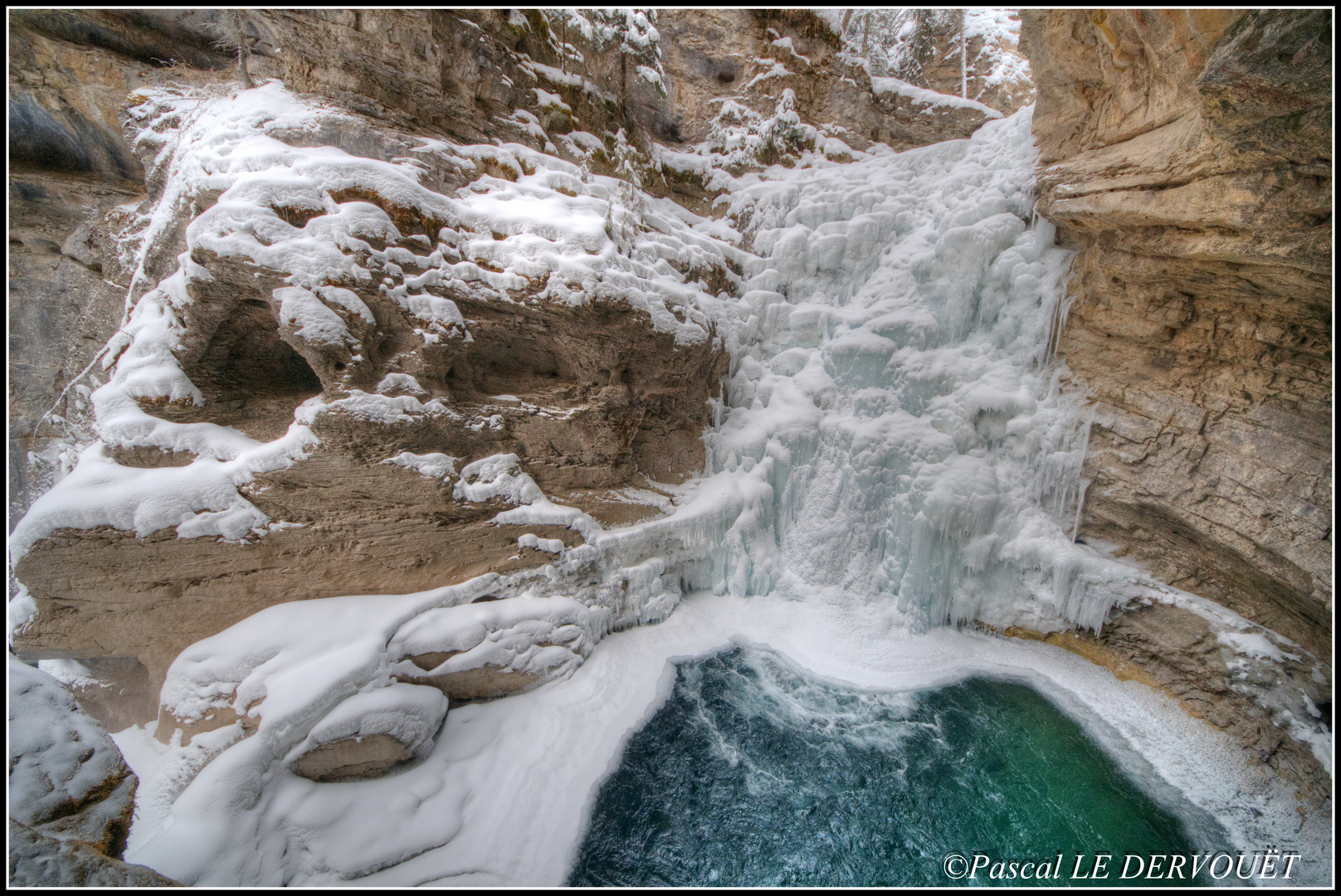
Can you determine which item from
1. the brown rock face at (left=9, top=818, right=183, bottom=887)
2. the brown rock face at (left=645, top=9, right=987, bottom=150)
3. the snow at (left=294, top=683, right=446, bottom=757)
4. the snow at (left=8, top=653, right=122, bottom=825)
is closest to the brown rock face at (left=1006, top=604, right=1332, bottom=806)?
the snow at (left=294, top=683, right=446, bottom=757)

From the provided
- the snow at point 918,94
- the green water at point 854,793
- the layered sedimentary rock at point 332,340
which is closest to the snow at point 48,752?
the layered sedimentary rock at point 332,340

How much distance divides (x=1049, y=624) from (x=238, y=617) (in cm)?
935

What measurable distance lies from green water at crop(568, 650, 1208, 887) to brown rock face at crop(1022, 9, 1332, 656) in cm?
255

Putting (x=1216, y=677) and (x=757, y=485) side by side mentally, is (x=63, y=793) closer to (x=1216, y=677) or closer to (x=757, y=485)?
(x=757, y=485)

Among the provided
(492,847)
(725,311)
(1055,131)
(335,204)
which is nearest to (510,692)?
(492,847)

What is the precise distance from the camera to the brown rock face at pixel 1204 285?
127 inches

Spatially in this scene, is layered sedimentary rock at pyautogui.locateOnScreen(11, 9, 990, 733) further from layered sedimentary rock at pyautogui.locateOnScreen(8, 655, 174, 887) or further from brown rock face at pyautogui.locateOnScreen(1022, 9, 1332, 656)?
brown rock face at pyautogui.locateOnScreen(1022, 9, 1332, 656)

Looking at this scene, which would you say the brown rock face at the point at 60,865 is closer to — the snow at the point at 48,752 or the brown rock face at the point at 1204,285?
the snow at the point at 48,752

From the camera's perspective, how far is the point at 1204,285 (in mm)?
4535

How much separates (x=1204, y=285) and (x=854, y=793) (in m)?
6.27

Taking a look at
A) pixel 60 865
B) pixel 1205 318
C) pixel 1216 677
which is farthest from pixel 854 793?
pixel 1205 318

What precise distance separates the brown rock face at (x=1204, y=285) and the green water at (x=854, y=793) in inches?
100

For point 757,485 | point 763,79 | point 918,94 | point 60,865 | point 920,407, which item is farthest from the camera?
point 918,94

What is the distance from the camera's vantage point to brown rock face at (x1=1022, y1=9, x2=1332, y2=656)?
3.23m
